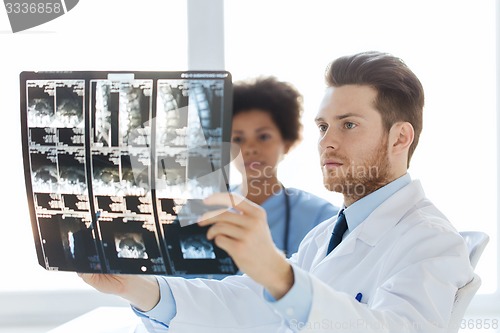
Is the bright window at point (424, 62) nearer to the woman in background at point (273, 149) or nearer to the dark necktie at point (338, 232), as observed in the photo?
the woman in background at point (273, 149)

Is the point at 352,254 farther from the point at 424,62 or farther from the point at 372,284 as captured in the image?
the point at 424,62

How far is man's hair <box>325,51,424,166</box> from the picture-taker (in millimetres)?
1617

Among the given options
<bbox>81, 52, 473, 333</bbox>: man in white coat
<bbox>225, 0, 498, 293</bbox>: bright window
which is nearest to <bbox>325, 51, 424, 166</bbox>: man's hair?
<bbox>81, 52, 473, 333</bbox>: man in white coat

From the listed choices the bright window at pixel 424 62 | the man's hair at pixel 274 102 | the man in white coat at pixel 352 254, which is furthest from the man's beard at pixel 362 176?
the bright window at pixel 424 62

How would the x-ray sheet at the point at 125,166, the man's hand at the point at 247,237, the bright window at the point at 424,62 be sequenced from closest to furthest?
the man's hand at the point at 247,237 → the x-ray sheet at the point at 125,166 → the bright window at the point at 424,62

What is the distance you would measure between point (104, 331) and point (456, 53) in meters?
1.90

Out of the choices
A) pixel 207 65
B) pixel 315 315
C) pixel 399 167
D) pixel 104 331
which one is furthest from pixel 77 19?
pixel 315 315

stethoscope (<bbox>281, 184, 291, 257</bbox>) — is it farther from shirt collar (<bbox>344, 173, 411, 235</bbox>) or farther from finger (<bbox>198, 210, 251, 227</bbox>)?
finger (<bbox>198, 210, 251, 227</bbox>)

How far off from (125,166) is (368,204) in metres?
0.70

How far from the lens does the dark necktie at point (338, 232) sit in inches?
62.2

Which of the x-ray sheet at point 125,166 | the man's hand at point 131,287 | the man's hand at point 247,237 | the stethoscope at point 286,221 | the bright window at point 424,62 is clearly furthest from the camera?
the bright window at point 424,62

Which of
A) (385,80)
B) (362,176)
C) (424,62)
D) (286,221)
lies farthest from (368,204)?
(424,62)

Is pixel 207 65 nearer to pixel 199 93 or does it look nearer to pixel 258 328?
pixel 258 328

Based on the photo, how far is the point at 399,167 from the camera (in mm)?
1628
